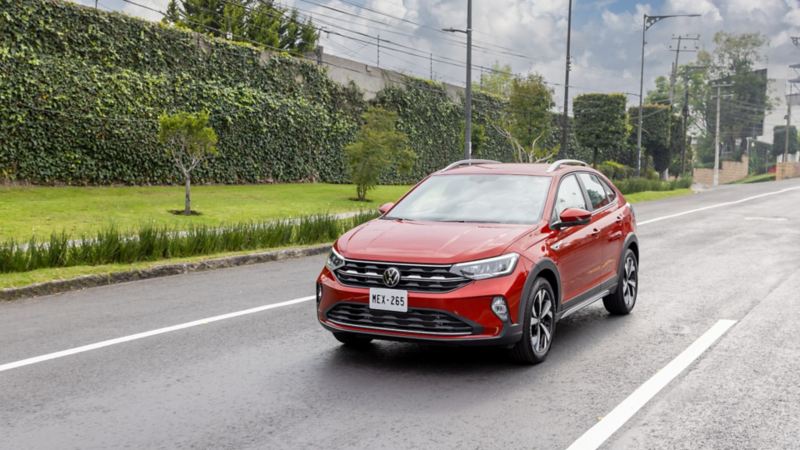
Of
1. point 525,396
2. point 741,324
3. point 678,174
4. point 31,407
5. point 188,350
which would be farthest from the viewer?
point 678,174

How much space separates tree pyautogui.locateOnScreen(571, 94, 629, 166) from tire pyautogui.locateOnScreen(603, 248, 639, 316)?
44700 millimetres

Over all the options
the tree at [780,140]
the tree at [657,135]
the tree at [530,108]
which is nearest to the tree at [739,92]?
the tree at [780,140]

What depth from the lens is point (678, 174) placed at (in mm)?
76312

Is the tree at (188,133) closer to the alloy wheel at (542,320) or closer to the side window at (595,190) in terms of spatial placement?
the side window at (595,190)

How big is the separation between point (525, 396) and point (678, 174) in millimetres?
74995

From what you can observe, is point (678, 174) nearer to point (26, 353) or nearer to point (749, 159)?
point (749, 159)

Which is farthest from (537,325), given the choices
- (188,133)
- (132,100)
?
(132,100)

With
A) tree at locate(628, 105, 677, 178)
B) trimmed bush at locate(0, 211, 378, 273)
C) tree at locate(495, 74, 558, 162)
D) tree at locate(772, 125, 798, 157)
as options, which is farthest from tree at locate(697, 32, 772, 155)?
trimmed bush at locate(0, 211, 378, 273)

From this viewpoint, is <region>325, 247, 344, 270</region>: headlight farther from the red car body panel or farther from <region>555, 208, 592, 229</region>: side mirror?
<region>555, 208, 592, 229</region>: side mirror

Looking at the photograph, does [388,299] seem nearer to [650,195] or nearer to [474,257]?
[474,257]

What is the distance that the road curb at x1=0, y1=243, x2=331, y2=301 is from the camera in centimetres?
1016

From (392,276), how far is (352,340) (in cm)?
119

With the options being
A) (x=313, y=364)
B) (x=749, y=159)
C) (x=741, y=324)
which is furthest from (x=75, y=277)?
(x=749, y=159)

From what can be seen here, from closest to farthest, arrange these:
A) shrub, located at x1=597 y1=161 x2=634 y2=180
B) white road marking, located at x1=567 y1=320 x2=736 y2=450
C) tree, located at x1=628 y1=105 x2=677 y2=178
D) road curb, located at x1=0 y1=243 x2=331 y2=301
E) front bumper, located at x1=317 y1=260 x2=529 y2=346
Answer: white road marking, located at x1=567 y1=320 x2=736 y2=450 → front bumper, located at x1=317 y1=260 x2=529 y2=346 → road curb, located at x1=0 y1=243 x2=331 y2=301 → shrub, located at x1=597 y1=161 x2=634 y2=180 → tree, located at x1=628 y1=105 x2=677 y2=178
